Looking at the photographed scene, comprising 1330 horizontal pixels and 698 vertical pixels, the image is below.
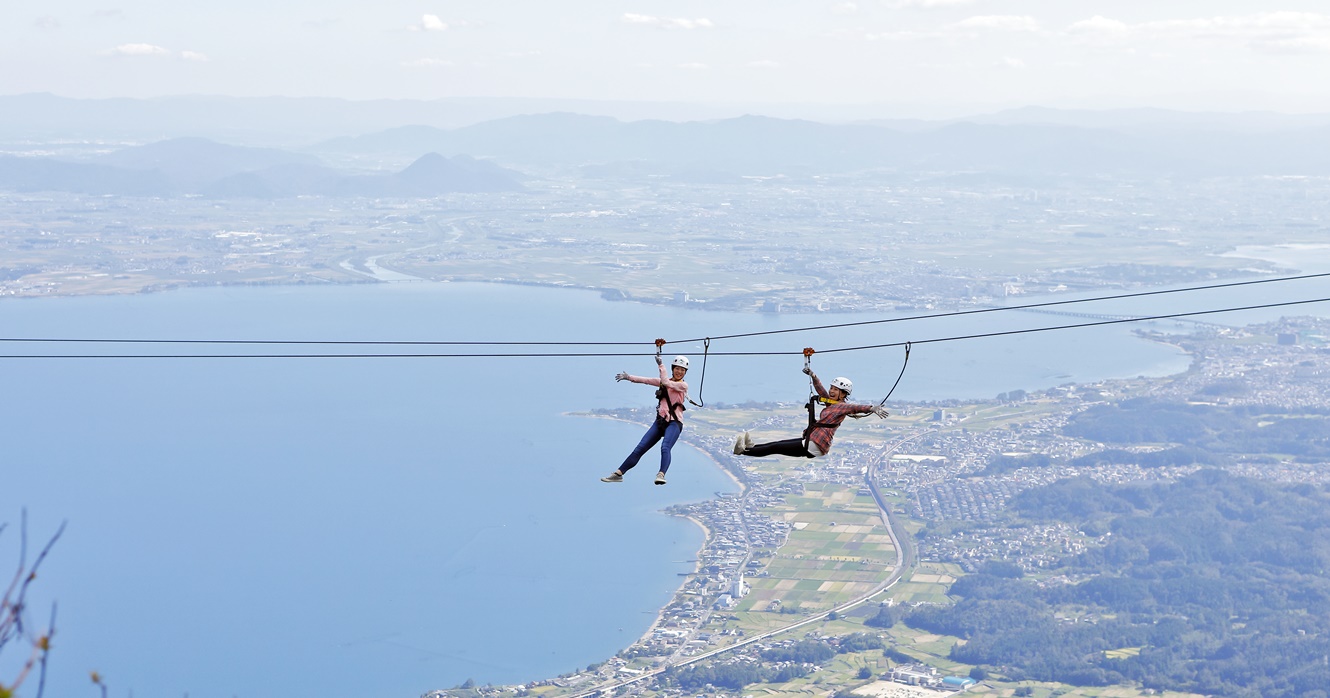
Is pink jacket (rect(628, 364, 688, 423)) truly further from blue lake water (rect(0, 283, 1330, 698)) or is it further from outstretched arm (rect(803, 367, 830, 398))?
blue lake water (rect(0, 283, 1330, 698))

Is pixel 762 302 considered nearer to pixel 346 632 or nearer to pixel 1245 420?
pixel 1245 420

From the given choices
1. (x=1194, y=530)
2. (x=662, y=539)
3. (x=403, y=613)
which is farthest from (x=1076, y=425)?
(x=403, y=613)

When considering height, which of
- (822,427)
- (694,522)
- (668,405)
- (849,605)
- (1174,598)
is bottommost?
(1174,598)

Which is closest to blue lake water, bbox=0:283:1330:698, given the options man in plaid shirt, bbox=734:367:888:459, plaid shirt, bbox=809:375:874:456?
man in plaid shirt, bbox=734:367:888:459

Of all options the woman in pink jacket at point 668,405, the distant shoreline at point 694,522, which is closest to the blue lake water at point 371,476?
the distant shoreline at point 694,522

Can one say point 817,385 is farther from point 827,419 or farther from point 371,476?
point 371,476

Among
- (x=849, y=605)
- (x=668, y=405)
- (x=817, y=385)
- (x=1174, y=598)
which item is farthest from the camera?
(x=1174, y=598)

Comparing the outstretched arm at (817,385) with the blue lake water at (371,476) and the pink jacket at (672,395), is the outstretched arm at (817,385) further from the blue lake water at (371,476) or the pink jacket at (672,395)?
the blue lake water at (371,476)

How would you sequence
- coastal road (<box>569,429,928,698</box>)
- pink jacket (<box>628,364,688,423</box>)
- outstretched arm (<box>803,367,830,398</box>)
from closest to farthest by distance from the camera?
outstretched arm (<box>803,367,830,398</box>) < pink jacket (<box>628,364,688,423</box>) < coastal road (<box>569,429,928,698</box>)

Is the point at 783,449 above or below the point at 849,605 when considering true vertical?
above

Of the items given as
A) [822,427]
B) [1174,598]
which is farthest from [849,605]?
[822,427]
